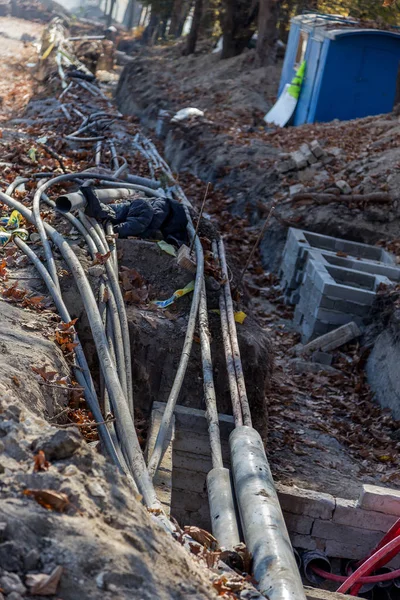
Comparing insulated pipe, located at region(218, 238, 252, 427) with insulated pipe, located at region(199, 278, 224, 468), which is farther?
insulated pipe, located at region(218, 238, 252, 427)

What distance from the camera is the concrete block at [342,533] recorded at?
7.73 m

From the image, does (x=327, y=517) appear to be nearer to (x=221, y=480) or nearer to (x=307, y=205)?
(x=221, y=480)

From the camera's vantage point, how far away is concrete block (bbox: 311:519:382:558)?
25.4 feet

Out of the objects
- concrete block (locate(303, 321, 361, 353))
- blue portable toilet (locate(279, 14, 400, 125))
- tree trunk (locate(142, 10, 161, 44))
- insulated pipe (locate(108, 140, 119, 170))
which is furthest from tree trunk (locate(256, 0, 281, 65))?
tree trunk (locate(142, 10, 161, 44))

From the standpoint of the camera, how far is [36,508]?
3.85m

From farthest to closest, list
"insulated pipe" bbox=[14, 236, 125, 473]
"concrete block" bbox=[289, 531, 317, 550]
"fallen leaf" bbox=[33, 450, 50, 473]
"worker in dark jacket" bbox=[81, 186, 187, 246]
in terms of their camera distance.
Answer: "worker in dark jacket" bbox=[81, 186, 187, 246] < "concrete block" bbox=[289, 531, 317, 550] < "insulated pipe" bbox=[14, 236, 125, 473] < "fallen leaf" bbox=[33, 450, 50, 473]

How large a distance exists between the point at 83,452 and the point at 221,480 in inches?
94.8

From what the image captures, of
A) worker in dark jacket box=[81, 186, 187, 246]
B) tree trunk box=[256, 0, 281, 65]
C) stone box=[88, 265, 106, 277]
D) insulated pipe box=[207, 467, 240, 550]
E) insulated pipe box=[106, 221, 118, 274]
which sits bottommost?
insulated pipe box=[207, 467, 240, 550]

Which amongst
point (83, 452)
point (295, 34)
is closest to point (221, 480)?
point (83, 452)

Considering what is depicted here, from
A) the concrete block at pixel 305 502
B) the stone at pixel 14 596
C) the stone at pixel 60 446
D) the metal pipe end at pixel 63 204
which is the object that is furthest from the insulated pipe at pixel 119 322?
the stone at pixel 14 596

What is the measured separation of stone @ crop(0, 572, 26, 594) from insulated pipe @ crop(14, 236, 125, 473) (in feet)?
8.12

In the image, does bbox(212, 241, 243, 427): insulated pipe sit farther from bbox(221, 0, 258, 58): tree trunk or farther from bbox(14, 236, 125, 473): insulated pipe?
bbox(221, 0, 258, 58): tree trunk

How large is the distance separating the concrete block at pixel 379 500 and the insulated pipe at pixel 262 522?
1.27 m

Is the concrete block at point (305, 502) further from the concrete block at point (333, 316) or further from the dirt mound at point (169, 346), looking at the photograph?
the concrete block at point (333, 316)
